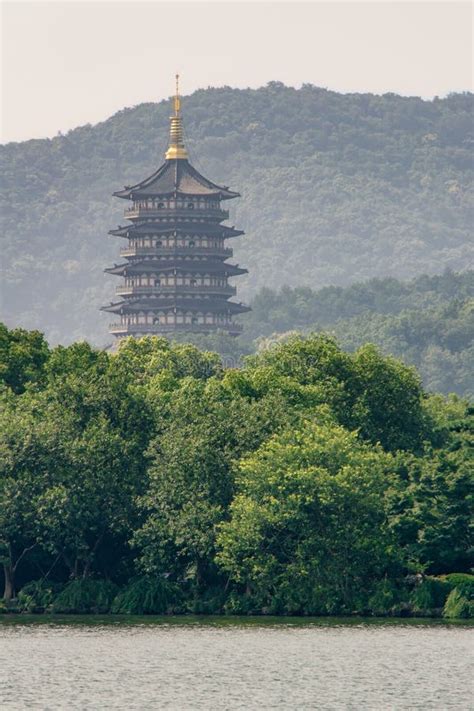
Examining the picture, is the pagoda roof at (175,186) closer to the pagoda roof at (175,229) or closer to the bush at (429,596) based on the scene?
the pagoda roof at (175,229)

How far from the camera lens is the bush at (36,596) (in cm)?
8050

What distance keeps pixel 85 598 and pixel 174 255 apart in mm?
108462

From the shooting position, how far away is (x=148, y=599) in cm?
7925

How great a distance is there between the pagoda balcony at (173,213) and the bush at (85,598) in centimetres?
10899

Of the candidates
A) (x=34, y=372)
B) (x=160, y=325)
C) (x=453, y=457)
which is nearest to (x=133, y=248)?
(x=160, y=325)

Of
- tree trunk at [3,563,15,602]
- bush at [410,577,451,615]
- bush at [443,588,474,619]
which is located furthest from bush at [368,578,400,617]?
tree trunk at [3,563,15,602]

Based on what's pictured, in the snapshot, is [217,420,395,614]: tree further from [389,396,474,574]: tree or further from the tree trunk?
the tree trunk

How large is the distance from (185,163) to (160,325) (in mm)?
14404

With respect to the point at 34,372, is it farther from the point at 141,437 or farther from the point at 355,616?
the point at 355,616

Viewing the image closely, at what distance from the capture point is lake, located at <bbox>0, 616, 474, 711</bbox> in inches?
→ 2277

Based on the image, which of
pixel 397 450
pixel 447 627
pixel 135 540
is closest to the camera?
pixel 447 627

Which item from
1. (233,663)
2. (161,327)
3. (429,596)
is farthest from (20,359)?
(161,327)

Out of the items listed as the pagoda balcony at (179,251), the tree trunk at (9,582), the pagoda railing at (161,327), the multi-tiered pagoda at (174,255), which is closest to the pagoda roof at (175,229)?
the multi-tiered pagoda at (174,255)

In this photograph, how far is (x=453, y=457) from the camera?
3241 inches
